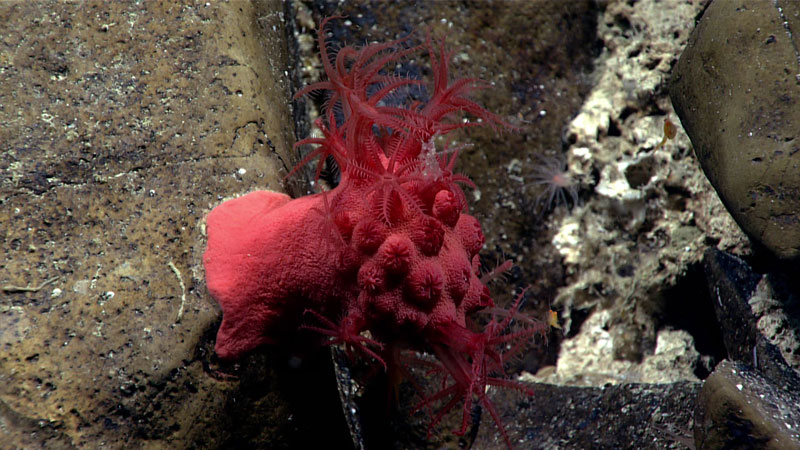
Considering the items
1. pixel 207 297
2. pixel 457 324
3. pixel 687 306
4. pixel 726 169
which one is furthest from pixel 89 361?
pixel 687 306

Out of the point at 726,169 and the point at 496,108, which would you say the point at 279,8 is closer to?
the point at 496,108

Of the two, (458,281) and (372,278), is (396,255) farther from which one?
(458,281)

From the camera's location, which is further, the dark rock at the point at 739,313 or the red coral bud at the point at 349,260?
the dark rock at the point at 739,313

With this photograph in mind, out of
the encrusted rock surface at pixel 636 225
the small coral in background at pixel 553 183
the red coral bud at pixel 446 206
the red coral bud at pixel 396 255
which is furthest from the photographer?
the small coral in background at pixel 553 183

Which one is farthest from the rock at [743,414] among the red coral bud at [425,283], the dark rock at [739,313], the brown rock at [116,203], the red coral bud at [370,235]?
the brown rock at [116,203]

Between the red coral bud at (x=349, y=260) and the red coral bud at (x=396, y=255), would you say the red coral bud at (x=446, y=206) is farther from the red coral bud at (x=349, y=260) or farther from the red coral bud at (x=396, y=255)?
the red coral bud at (x=349, y=260)

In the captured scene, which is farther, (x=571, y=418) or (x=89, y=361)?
(x=571, y=418)

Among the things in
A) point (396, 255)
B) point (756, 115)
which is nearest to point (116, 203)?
point (396, 255)
